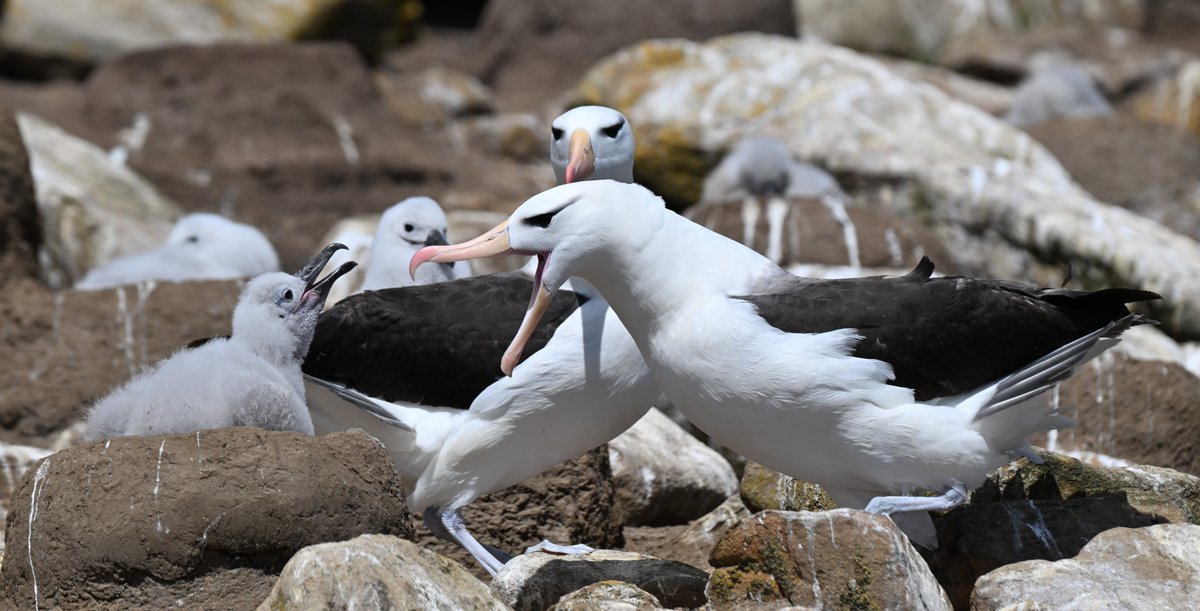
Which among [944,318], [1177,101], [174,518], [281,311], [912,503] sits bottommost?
[912,503]

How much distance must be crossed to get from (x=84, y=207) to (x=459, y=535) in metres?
6.15

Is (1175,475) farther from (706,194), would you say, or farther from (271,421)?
(706,194)

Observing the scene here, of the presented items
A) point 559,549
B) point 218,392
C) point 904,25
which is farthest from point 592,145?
point 904,25

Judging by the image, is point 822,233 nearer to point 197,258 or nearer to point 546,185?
point 197,258

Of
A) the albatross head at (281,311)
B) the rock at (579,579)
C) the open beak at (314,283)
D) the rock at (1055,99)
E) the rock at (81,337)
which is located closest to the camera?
the rock at (579,579)

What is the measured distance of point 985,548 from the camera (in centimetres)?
573

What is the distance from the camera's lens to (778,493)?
21.6 ft

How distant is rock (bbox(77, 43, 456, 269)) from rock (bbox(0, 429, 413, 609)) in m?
9.23

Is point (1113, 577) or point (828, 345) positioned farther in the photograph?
point (828, 345)

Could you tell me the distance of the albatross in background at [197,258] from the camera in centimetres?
1013

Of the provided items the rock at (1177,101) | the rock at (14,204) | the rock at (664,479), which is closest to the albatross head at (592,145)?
the rock at (664,479)

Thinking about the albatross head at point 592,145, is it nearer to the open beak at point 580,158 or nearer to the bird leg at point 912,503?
the open beak at point 580,158

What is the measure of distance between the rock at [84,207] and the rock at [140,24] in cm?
364

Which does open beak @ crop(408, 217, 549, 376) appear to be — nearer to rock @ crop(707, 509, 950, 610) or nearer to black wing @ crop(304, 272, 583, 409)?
black wing @ crop(304, 272, 583, 409)
